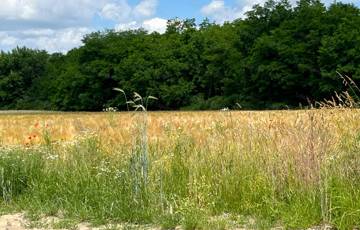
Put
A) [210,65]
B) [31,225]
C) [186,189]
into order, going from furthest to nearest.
Result: [210,65] → [186,189] → [31,225]

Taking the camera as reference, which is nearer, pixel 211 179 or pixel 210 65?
pixel 211 179

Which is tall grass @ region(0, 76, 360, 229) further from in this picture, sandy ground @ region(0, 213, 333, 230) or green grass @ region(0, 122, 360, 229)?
sandy ground @ region(0, 213, 333, 230)

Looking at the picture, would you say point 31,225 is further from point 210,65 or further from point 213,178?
point 210,65

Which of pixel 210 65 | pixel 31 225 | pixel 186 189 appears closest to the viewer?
pixel 31 225

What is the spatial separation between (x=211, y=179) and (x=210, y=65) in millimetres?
89818

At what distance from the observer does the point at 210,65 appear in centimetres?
9719

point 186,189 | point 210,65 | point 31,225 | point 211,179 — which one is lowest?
point 31,225

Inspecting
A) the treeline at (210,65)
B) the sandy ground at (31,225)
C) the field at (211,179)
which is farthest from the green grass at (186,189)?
the treeline at (210,65)

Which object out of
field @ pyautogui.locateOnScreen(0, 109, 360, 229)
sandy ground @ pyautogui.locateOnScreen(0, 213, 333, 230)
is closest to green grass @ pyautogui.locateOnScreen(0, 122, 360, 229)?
field @ pyautogui.locateOnScreen(0, 109, 360, 229)

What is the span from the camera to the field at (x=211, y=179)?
683cm

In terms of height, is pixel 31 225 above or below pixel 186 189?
below

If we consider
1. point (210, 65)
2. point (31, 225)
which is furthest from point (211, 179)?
point (210, 65)

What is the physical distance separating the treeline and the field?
64.9m

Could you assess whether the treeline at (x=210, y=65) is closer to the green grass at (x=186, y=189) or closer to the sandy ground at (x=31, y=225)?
the green grass at (x=186, y=189)
